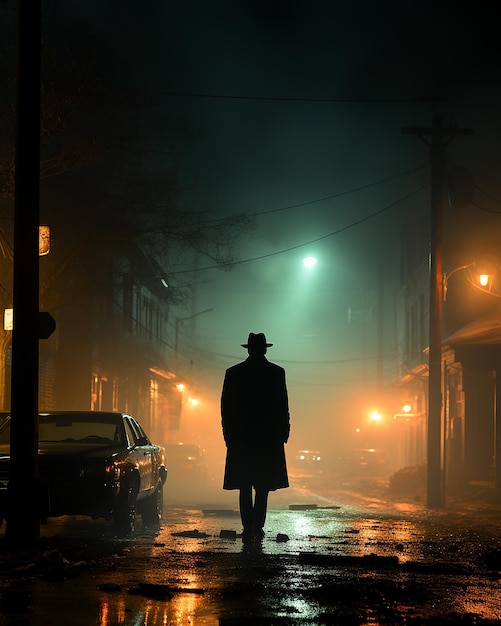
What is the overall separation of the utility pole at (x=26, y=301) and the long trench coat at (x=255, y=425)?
2.05 meters

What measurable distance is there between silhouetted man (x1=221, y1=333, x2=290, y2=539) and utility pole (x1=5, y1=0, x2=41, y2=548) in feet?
6.73

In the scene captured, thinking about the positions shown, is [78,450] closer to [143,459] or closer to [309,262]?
[143,459]

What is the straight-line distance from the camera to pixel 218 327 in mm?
94500

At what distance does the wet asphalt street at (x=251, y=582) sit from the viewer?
6.54 metres

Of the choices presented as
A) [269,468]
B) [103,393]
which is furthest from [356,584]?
[103,393]

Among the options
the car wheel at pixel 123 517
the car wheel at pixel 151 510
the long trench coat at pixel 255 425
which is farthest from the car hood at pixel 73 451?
the long trench coat at pixel 255 425

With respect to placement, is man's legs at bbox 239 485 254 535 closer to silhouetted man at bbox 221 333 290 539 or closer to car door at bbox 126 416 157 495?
silhouetted man at bbox 221 333 290 539

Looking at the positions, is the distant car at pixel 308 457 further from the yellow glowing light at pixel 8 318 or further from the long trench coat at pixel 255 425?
the long trench coat at pixel 255 425

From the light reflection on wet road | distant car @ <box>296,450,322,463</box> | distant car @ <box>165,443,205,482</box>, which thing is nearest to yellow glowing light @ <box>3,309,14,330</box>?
the light reflection on wet road

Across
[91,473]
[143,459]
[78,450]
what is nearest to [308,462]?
[143,459]

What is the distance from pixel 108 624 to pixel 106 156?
18.2 metres

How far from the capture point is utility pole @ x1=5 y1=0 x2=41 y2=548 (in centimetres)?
1025

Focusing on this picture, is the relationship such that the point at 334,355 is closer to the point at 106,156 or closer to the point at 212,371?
the point at 212,371

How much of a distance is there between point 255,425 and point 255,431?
63mm
